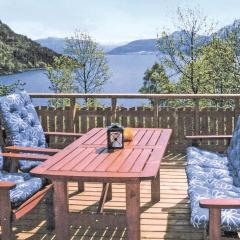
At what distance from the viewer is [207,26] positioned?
33000mm

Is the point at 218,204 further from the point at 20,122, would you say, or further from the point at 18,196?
the point at 20,122

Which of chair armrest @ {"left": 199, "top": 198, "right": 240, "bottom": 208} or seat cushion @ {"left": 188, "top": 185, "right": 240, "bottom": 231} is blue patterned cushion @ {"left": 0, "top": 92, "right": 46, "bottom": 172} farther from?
chair armrest @ {"left": 199, "top": 198, "right": 240, "bottom": 208}

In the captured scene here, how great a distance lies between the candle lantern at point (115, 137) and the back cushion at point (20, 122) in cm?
125

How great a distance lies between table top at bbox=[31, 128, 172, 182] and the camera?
9.93ft

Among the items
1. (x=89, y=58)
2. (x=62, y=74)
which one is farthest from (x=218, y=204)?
(x=89, y=58)

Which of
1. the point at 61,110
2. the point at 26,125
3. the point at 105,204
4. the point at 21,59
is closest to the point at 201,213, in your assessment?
the point at 105,204

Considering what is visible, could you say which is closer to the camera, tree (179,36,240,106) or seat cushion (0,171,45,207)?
seat cushion (0,171,45,207)

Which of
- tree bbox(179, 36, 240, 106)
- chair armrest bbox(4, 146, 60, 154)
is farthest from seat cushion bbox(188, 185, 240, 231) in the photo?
tree bbox(179, 36, 240, 106)

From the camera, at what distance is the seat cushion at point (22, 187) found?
11.4 ft

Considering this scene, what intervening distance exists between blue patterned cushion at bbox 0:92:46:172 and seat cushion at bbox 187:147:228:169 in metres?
1.55

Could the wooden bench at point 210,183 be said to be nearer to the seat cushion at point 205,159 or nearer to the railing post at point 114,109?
the seat cushion at point 205,159

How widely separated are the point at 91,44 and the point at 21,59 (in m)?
41.4

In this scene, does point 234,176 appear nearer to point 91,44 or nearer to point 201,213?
point 201,213

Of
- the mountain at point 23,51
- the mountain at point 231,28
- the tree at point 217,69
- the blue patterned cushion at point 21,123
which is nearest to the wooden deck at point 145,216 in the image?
the blue patterned cushion at point 21,123
